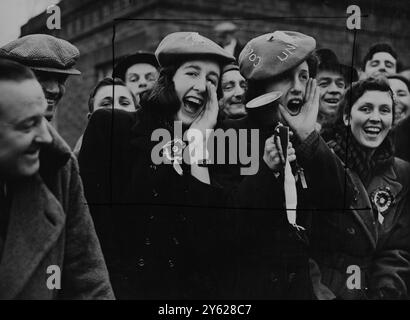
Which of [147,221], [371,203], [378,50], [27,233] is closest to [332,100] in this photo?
[378,50]

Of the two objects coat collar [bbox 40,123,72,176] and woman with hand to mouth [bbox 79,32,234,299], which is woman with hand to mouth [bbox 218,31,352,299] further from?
coat collar [bbox 40,123,72,176]

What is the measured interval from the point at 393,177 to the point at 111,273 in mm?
2062

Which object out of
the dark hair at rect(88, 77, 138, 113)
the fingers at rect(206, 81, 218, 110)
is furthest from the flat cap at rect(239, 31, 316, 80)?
the dark hair at rect(88, 77, 138, 113)

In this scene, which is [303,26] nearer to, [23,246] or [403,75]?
[403,75]

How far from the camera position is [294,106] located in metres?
4.61

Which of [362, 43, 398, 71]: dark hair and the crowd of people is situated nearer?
the crowd of people

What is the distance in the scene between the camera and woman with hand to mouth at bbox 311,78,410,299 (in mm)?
4641

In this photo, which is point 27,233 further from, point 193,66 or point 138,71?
point 193,66

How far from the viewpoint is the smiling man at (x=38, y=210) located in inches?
166

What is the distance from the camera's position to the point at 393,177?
4.74 metres

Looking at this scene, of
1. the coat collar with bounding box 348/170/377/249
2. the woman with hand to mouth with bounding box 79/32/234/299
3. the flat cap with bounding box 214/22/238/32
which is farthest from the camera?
the coat collar with bounding box 348/170/377/249

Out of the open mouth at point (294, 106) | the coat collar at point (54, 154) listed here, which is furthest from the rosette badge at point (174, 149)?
the open mouth at point (294, 106)

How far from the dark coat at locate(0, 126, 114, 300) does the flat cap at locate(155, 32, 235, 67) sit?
90 centimetres

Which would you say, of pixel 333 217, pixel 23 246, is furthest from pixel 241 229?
pixel 23 246
